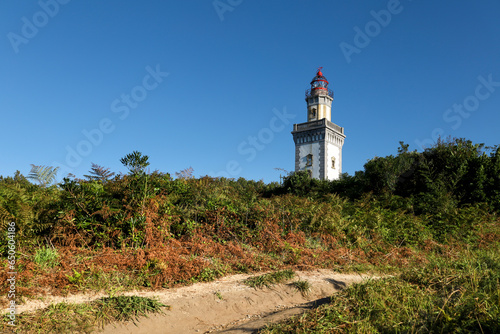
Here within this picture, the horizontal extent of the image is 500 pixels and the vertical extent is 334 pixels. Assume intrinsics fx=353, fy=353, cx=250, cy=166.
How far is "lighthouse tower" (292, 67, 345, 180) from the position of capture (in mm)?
45719

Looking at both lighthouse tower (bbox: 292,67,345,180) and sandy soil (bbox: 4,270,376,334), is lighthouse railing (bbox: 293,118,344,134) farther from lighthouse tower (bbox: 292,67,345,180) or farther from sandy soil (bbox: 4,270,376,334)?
sandy soil (bbox: 4,270,376,334)

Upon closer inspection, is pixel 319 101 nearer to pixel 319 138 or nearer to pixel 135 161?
pixel 319 138

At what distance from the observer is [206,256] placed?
7.54m

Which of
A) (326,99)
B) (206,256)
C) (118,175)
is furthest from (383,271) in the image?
(326,99)

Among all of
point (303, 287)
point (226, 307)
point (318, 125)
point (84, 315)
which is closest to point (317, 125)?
point (318, 125)

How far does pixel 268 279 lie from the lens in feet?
20.5

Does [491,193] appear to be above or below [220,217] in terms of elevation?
above

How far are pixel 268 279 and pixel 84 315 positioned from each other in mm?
3018

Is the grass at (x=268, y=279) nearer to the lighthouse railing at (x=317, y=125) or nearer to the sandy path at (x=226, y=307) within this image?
the sandy path at (x=226, y=307)

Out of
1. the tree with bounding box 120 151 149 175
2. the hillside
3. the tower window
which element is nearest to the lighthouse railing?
the tower window

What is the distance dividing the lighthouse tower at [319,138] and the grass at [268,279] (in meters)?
37.3

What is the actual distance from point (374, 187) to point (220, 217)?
1122cm

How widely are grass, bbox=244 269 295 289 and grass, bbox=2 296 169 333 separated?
69.6 inches

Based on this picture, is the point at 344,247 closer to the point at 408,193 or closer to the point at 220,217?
the point at 220,217
